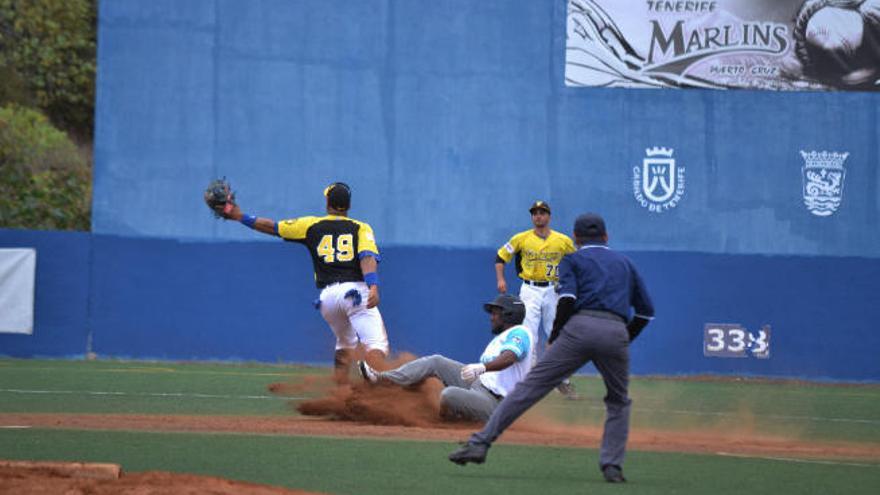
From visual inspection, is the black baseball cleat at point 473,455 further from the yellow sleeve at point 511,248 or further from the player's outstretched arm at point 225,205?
the yellow sleeve at point 511,248

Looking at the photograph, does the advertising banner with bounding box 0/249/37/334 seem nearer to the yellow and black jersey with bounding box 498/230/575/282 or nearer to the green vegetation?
the yellow and black jersey with bounding box 498/230/575/282

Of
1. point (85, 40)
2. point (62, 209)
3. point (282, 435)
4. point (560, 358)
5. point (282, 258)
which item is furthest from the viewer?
point (85, 40)

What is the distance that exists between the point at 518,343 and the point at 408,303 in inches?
452

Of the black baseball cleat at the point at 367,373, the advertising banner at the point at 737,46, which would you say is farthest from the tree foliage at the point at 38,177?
the black baseball cleat at the point at 367,373

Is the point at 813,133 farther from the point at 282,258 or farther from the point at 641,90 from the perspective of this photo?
the point at 282,258

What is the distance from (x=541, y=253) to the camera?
19172 millimetres

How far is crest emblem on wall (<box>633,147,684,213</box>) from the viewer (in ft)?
82.2

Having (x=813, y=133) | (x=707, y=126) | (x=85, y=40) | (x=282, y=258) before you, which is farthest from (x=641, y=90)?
(x=85, y=40)

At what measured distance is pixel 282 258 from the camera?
23.8 m

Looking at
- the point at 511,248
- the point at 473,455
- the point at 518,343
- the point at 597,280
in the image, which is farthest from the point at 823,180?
the point at 473,455

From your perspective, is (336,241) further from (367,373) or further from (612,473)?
(612,473)

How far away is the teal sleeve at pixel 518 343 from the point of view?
12.6m

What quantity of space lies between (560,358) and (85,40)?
1338 inches

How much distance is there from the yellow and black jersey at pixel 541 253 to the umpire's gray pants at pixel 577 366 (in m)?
8.76
